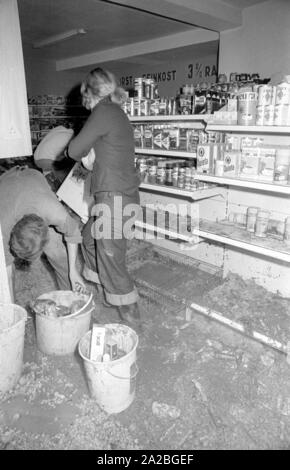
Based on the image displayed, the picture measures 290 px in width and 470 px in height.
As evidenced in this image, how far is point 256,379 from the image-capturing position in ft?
7.77

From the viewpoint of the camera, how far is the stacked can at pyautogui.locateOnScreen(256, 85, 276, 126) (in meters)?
2.34

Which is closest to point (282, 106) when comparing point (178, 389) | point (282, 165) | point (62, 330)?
point (282, 165)

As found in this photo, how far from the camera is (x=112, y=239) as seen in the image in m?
2.51

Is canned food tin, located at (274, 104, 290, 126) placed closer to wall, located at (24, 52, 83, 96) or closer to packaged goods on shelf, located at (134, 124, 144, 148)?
packaged goods on shelf, located at (134, 124, 144, 148)

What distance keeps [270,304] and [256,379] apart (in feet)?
2.30

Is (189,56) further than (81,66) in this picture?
No

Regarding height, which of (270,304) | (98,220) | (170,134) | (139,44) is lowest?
(270,304)

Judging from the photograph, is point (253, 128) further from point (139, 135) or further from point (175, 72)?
point (175, 72)

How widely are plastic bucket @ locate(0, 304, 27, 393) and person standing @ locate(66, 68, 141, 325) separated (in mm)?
643

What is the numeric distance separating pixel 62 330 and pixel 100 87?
1658 millimetres
